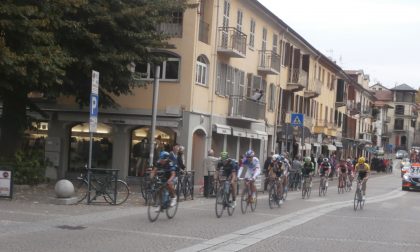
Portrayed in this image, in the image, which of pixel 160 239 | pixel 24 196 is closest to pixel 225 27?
pixel 24 196

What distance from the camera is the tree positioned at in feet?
57.3

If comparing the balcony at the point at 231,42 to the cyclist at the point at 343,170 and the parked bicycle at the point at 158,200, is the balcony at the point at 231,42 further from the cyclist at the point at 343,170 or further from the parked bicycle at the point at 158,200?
the parked bicycle at the point at 158,200

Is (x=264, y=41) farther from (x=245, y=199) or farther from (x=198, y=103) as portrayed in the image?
(x=245, y=199)

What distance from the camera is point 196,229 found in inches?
514

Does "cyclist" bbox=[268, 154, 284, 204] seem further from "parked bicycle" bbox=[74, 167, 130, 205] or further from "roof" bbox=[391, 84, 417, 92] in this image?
"roof" bbox=[391, 84, 417, 92]

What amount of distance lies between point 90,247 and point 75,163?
20.1 m

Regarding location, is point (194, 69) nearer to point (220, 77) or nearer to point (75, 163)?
point (220, 77)

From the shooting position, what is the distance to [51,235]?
11.3 metres

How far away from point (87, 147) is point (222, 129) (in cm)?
637

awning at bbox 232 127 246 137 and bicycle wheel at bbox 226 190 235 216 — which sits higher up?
awning at bbox 232 127 246 137

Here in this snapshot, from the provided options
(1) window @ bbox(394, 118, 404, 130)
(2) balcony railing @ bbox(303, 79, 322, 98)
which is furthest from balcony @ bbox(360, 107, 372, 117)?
(1) window @ bbox(394, 118, 404, 130)

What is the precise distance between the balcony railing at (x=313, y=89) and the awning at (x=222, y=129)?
16995 mm

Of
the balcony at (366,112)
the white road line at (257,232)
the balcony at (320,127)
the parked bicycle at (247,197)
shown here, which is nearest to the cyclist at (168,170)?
the white road line at (257,232)

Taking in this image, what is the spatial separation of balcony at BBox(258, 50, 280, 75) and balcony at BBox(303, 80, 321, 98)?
425 inches
